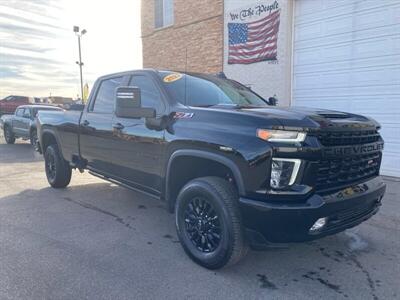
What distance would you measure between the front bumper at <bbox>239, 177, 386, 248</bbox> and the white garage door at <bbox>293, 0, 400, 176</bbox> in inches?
211

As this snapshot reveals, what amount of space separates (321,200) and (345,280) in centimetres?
88

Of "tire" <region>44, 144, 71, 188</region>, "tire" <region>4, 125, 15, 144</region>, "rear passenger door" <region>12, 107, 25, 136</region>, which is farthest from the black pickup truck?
"tire" <region>4, 125, 15, 144</region>

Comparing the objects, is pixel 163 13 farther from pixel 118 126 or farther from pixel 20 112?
pixel 118 126

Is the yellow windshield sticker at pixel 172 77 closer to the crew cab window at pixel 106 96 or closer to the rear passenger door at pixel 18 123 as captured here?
the crew cab window at pixel 106 96

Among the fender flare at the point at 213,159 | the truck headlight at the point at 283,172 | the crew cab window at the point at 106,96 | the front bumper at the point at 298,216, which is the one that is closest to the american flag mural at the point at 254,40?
the crew cab window at the point at 106,96

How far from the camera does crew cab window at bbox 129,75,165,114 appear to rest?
399 cm

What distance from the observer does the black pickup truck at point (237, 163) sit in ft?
9.43

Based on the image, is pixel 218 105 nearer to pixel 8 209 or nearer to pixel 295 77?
pixel 8 209

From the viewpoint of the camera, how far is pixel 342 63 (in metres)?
8.53

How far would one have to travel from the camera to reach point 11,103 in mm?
27125

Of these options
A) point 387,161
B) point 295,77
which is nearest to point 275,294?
point 387,161

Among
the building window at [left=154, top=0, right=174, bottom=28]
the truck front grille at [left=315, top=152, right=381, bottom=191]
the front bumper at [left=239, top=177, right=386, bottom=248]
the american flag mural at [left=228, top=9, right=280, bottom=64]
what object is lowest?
the front bumper at [left=239, top=177, right=386, bottom=248]

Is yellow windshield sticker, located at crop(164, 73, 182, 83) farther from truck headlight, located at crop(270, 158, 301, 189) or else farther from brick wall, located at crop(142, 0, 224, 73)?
brick wall, located at crop(142, 0, 224, 73)

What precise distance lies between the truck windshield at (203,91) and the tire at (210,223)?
0.98 meters
